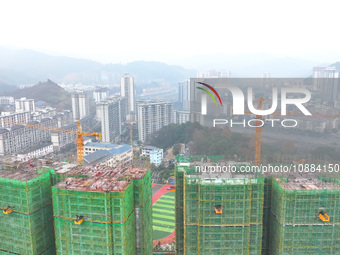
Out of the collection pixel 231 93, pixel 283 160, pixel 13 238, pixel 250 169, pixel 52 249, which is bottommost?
pixel 52 249

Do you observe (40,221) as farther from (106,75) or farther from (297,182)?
(106,75)

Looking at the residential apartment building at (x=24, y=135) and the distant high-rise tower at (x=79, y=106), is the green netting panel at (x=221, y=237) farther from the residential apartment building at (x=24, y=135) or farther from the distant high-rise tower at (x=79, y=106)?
the distant high-rise tower at (x=79, y=106)

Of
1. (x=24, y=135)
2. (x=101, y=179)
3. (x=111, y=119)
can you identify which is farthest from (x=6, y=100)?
(x=101, y=179)

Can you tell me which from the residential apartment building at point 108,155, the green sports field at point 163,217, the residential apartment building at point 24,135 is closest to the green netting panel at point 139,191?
the green sports field at point 163,217

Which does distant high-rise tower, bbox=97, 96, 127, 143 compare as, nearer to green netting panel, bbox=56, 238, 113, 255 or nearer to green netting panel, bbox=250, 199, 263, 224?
green netting panel, bbox=56, 238, 113, 255

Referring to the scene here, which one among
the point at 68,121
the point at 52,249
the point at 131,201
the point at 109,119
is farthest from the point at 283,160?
the point at 68,121

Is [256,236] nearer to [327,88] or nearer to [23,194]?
[23,194]
